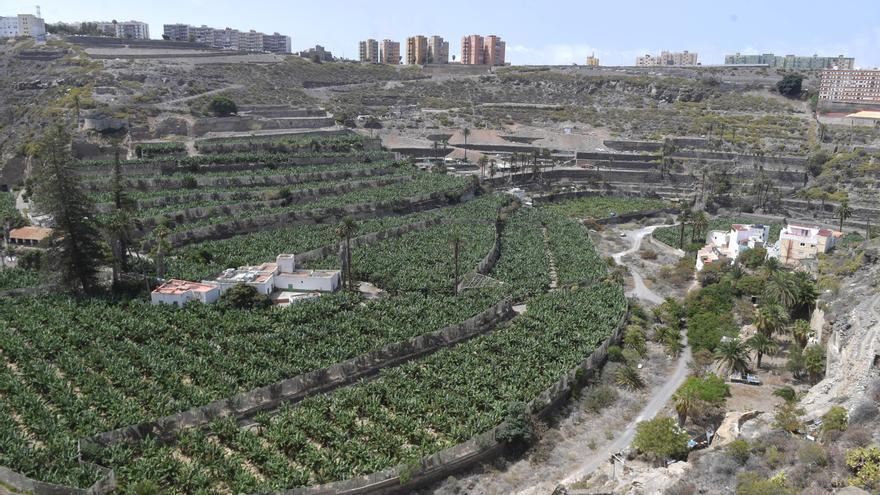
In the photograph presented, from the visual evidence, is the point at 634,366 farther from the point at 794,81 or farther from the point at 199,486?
the point at 794,81

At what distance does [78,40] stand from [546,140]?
276 ft

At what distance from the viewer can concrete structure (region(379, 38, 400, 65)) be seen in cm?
16988

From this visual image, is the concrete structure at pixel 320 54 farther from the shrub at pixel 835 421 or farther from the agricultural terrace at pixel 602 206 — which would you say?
the shrub at pixel 835 421

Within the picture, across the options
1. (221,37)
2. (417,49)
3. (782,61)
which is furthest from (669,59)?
(221,37)

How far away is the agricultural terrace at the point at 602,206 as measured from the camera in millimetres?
80656

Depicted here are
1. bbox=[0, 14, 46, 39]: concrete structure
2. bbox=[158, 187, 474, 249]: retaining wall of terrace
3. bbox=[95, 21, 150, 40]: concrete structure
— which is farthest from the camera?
bbox=[95, 21, 150, 40]: concrete structure

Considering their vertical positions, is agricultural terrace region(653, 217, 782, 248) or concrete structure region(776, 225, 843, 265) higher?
concrete structure region(776, 225, 843, 265)

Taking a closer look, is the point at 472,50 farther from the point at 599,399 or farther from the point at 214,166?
the point at 599,399

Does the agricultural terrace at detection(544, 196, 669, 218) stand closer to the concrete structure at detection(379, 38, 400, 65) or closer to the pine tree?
the pine tree

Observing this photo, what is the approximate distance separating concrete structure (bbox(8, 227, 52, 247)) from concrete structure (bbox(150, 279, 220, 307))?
15.7 meters

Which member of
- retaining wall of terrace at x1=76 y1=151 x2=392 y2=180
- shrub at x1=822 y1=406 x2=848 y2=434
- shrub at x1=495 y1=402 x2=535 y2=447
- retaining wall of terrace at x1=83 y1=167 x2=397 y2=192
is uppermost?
retaining wall of terrace at x1=76 y1=151 x2=392 y2=180

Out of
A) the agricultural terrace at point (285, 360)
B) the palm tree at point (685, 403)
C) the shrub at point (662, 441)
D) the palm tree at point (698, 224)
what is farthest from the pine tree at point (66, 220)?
the palm tree at point (698, 224)

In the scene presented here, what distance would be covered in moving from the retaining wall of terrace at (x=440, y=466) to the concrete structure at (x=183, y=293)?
21.0 m

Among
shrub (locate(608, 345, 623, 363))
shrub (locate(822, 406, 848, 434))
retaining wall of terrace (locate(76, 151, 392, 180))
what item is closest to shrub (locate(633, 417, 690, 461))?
shrub (locate(822, 406, 848, 434))
